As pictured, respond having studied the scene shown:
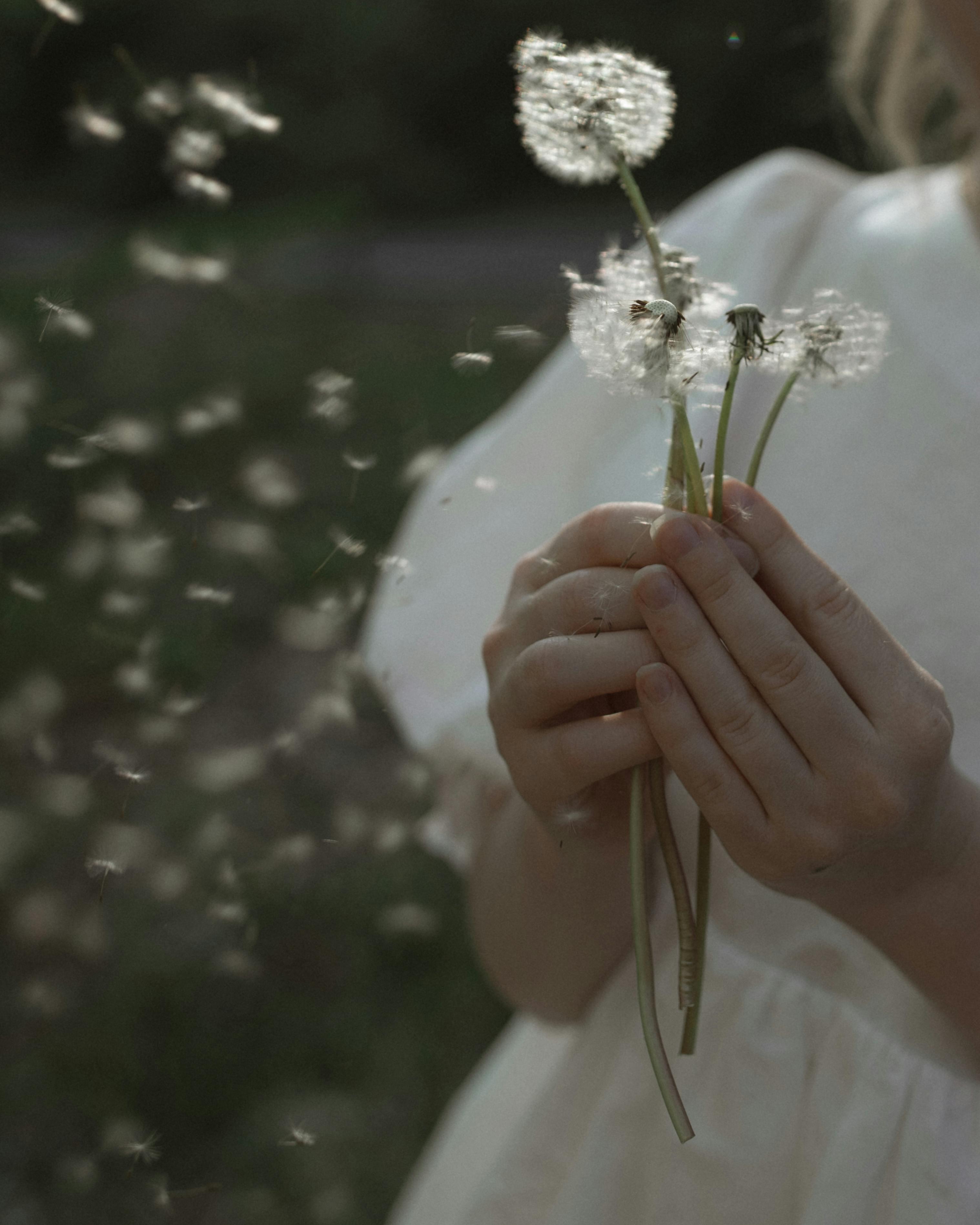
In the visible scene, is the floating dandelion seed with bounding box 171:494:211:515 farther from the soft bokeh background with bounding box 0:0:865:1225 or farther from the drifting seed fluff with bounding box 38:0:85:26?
the drifting seed fluff with bounding box 38:0:85:26

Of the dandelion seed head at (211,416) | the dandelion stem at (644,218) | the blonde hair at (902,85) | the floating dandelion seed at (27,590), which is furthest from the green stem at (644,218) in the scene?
the blonde hair at (902,85)

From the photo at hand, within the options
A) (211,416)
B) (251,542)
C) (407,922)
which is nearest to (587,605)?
(211,416)

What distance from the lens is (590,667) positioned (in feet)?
1.36

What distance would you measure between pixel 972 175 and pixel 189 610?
116 centimetres

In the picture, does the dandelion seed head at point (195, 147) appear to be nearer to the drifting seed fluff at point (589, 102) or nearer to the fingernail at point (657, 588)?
the drifting seed fluff at point (589, 102)

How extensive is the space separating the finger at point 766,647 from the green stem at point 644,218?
9 cm

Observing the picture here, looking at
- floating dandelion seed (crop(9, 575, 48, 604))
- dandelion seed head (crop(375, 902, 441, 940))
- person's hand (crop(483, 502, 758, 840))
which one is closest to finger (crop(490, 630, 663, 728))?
person's hand (crop(483, 502, 758, 840))

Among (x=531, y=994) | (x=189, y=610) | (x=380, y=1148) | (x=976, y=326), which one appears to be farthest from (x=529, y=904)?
(x=189, y=610)

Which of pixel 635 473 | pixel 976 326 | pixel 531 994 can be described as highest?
pixel 976 326

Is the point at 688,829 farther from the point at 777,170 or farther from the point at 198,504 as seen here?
the point at 777,170

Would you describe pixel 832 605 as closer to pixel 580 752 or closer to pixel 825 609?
pixel 825 609

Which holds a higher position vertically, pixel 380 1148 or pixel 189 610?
pixel 189 610

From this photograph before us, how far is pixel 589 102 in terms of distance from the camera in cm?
39

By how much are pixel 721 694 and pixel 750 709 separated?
0.6 inches
